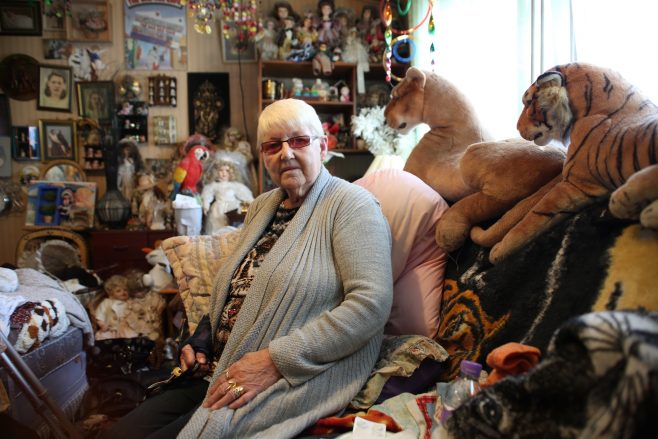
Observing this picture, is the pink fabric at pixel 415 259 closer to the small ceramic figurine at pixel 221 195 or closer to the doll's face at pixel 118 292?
the small ceramic figurine at pixel 221 195

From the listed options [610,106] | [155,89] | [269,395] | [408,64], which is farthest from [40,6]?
[610,106]

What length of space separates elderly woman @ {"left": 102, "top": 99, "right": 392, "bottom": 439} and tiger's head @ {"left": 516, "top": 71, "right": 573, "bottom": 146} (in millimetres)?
446

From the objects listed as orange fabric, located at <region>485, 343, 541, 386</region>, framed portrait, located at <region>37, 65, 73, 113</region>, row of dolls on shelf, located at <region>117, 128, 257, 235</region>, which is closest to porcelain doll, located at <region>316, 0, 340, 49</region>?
row of dolls on shelf, located at <region>117, 128, 257, 235</region>

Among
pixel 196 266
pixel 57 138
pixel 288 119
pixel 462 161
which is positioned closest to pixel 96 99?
pixel 57 138

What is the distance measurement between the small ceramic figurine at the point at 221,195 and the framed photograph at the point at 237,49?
929mm

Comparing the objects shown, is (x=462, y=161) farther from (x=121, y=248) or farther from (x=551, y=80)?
(x=121, y=248)

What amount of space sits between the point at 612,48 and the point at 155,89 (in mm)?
2982

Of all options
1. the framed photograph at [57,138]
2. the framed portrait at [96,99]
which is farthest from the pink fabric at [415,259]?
the framed photograph at [57,138]

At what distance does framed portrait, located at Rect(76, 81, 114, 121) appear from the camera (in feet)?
10.7

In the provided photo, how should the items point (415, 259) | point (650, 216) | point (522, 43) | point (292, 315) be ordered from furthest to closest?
1. point (522, 43)
2. point (415, 259)
3. point (292, 315)
4. point (650, 216)

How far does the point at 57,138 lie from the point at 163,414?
299 centimetres

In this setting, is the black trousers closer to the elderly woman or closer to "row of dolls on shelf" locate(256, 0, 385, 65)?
the elderly woman

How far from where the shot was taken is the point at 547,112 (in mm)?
997

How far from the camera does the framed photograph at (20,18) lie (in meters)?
3.19
